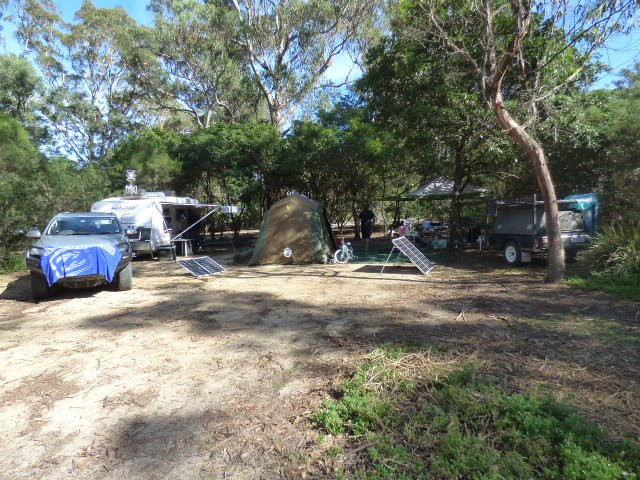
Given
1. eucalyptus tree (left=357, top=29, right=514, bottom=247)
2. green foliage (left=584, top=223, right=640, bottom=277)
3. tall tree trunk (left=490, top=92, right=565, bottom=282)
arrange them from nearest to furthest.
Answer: green foliage (left=584, top=223, right=640, bottom=277) < tall tree trunk (left=490, top=92, right=565, bottom=282) < eucalyptus tree (left=357, top=29, right=514, bottom=247)

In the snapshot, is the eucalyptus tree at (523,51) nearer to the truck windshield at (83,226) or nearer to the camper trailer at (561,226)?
the camper trailer at (561,226)

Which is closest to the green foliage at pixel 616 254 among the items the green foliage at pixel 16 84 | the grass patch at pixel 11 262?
the grass patch at pixel 11 262

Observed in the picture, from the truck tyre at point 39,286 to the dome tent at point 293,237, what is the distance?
5.47 m

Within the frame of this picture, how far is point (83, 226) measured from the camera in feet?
28.3

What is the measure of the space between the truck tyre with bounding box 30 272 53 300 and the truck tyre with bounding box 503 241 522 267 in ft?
34.4

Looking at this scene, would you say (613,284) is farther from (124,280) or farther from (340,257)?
(124,280)

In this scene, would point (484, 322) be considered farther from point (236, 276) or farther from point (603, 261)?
point (236, 276)

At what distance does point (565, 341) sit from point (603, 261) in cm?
461

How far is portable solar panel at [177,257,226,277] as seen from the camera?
33.6 feet

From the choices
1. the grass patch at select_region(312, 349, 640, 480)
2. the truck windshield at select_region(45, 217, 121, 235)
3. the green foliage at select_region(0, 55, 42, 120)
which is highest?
the green foliage at select_region(0, 55, 42, 120)

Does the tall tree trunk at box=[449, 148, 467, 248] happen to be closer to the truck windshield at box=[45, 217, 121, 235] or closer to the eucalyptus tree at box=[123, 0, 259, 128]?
the truck windshield at box=[45, 217, 121, 235]

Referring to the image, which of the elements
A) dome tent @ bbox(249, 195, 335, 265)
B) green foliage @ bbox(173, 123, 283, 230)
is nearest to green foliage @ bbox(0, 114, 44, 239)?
green foliage @ bbox(173, 123, 283, 230)

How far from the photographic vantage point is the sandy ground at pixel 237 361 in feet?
9.80

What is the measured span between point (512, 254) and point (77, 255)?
9.90 metres
